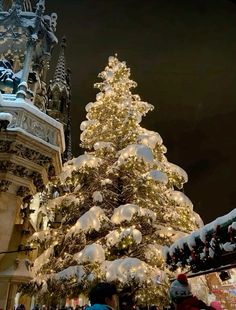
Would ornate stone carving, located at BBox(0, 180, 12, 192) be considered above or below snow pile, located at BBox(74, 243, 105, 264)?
above

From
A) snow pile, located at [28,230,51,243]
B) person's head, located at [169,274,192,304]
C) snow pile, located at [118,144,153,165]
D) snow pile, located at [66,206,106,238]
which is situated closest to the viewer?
person's head, located at [169,274,192,304]

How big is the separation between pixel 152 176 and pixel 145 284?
2.93 meters

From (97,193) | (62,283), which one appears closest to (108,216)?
(97,193)

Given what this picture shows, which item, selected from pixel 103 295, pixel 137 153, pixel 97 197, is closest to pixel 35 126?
pixel 97 197

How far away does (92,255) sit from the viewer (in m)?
8.09

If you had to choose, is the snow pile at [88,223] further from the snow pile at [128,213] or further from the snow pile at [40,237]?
the snow pile at [40,237]

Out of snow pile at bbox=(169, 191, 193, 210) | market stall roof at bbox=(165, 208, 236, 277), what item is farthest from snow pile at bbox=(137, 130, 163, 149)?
market stall roof at bbox=(165, 208, 236, 277)

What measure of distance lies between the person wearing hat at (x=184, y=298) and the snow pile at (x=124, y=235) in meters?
3.78

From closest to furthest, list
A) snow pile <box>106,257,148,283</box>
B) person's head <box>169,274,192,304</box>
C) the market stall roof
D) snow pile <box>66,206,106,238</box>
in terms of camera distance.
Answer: person's head <box>169,274,192,304</box>, the market stall roof, snow pile <box>106,257,148,283</box>, snow pile <box>66,206,106,238</box>

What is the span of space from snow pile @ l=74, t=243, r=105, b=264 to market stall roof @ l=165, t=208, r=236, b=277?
5.74 ft

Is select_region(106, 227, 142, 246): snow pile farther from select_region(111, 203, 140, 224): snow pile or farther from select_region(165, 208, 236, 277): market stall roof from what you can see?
select_region(165, 208, 236, 277): market stall roof

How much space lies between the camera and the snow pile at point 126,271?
764cm

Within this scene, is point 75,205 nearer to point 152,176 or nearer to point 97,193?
point 97,193

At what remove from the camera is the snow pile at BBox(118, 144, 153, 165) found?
9.59 metres
